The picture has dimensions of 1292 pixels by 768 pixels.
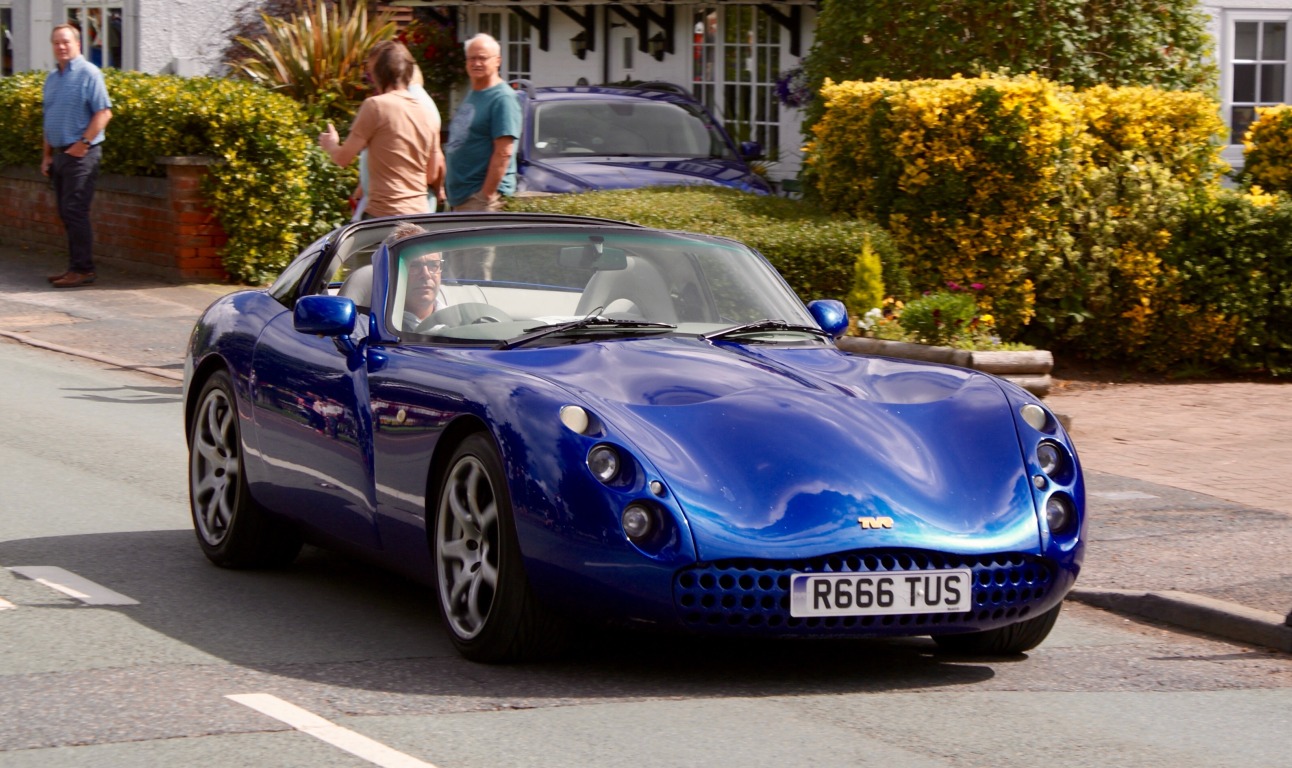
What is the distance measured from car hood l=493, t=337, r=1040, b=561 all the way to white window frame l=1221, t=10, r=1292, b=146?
53.5 feet

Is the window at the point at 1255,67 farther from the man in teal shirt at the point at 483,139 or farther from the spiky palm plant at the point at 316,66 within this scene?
the man in teal shirt at the point at 483,139

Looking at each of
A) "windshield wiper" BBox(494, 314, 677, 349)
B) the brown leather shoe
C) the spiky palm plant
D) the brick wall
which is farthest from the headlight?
the spiky palm plant

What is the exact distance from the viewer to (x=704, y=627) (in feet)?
18.5

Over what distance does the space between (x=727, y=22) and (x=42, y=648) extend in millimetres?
19690

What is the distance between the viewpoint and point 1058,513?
240 inches

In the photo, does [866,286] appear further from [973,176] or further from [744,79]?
[744,79]

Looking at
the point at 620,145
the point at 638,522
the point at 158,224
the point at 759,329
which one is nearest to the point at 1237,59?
the point at 620,145

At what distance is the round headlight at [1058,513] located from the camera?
6059 mm

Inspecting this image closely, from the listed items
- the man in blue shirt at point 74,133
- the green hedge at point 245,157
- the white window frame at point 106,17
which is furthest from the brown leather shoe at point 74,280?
the white window frame at point 106,17

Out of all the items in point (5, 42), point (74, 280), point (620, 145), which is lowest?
point (74, 280)

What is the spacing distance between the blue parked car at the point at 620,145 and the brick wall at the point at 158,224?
9.53ft

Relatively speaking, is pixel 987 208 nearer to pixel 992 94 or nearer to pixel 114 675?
pixel 992 94

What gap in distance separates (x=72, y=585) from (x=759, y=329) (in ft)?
8.58

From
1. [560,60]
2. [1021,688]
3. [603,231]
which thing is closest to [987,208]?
[603,231]
